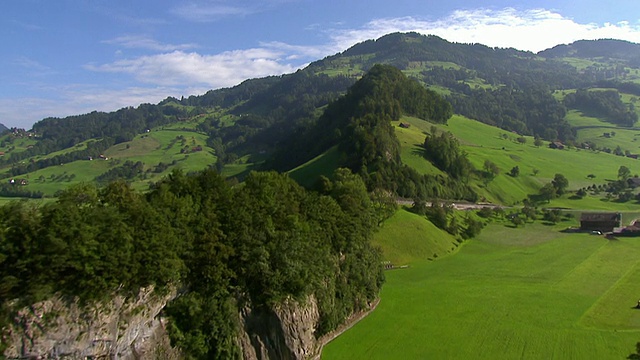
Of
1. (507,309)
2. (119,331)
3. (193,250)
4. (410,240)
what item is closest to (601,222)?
(410,240)

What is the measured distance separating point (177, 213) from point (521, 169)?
131 metres

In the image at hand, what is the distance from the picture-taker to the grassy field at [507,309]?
39.9m

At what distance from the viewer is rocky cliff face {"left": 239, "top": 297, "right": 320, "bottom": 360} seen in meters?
34.3

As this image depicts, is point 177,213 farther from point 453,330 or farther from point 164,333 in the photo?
point 453,330

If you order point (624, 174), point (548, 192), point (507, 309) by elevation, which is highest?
point (507, 309)

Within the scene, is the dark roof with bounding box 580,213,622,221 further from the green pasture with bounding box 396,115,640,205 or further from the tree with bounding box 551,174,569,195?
the tree with bounding box 551,174,569,195

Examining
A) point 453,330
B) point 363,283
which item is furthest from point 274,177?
point 453,330

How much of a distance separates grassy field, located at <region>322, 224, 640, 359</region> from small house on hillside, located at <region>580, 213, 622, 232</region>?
17065 mm

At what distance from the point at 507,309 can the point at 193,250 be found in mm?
35629

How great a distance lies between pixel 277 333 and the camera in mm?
35531

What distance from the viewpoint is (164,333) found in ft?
97.5

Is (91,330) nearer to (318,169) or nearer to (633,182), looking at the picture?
(318,169)

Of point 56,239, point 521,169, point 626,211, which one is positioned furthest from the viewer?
point 521,169

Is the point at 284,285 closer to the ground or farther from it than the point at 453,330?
farther from it
